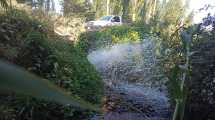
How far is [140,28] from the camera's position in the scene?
69.4 ft

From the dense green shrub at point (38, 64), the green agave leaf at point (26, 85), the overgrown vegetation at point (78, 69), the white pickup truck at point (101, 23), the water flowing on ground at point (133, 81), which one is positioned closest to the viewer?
the green agave leaf at point (26, 85)

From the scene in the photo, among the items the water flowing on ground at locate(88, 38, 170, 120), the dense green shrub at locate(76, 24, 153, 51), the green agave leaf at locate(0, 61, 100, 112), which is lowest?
the water flowing on ground at locate(88, 38, 170, 120)

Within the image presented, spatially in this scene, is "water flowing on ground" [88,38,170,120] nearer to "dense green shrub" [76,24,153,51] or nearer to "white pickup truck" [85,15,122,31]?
"dense green shrub" [76,24,153,51]

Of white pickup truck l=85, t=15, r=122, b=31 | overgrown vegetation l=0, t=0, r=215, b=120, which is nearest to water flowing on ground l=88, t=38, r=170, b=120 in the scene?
overgrown vegetation l=0, t=0, r=215, b=120

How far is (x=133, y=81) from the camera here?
1352 cm

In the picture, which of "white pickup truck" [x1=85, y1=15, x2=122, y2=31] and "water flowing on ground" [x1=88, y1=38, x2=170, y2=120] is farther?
"white pickup truck" [x1=85, y1=15, x2=122, y2=31]

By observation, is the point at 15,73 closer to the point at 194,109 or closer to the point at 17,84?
the point at 17,84

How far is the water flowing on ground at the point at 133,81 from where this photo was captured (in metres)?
8.79

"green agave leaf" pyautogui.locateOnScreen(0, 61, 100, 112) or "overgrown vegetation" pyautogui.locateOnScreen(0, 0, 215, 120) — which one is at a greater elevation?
"green agave leaf" pyautogui.locateOnScreen(0, 61, 100, 112)

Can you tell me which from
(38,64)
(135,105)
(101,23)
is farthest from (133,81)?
(101,23)

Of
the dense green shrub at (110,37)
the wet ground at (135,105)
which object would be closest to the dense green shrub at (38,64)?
the wet ground at (135,105)

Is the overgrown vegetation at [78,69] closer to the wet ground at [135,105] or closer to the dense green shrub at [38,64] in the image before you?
the dense green shrub at [38,64]

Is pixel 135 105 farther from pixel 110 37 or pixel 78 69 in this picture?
pixel 110 37

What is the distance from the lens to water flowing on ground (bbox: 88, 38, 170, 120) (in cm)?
879
